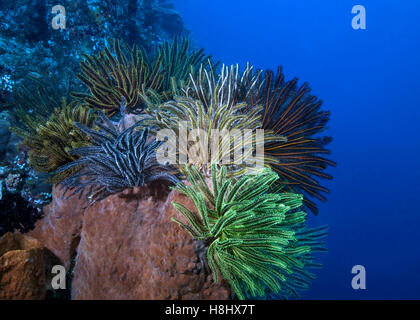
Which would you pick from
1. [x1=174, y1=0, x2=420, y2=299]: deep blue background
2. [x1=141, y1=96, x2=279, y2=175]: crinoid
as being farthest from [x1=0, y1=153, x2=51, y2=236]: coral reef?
[x1=174, y1=0, x2=420, y2=299]: deep blue background

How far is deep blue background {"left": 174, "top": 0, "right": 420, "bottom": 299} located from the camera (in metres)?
41.4

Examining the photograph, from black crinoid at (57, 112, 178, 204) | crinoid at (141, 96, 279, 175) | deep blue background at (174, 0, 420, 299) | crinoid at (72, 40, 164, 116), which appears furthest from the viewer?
deep blue background at (174, 0, 420, 299)

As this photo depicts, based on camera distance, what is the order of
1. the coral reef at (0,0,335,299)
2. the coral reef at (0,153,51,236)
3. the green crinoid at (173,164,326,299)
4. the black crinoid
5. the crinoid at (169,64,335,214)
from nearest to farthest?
the green crinoid at (173,164,326,299) < the coral reef at (0,0,335,299) < the black crinoid < the coral reef at (0,153,51,236) < the crinoid at (169,64,335,214)

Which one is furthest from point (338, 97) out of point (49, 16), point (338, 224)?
point (49, 16)

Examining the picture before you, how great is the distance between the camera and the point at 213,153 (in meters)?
3.08

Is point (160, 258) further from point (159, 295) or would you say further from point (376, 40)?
point (376, 40)

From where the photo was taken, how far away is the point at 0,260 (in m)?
2.93

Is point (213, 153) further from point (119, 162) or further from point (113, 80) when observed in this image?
point (113, 80)

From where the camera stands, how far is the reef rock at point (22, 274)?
9.68ft

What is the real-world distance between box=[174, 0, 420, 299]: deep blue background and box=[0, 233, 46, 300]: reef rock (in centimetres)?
3285

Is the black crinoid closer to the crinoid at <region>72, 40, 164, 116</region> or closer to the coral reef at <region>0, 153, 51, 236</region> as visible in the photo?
the coral reef at <region>0, 153, 51, 236</region>

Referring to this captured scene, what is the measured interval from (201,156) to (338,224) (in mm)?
53876

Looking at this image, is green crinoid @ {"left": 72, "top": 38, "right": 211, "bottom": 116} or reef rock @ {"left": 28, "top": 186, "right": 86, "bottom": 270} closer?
reef rock @ {"left": 28, "top": 186, "right": 86, "bottom": 270}

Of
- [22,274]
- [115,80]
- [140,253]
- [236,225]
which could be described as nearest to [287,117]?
[236,225]
